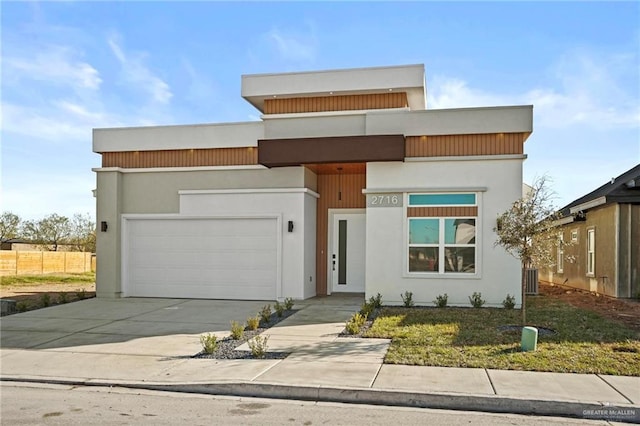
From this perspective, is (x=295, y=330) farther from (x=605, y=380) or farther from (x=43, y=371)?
(x=605, y=380)

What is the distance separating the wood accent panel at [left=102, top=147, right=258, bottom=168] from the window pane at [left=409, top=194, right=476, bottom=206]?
4.80 meters

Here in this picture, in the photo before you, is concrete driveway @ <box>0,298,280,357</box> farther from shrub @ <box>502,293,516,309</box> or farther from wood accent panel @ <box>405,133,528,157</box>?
shrub @ <box>502,293,516,309</box>

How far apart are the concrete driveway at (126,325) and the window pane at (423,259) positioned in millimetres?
4213

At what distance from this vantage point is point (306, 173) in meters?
16.2

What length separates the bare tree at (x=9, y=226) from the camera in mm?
46031

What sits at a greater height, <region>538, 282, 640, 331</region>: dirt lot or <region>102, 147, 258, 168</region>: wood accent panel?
<region>102, 147, 258, 168</region>: wood accent panel

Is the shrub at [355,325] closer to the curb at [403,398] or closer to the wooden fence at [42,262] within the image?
the curb at [403,398]

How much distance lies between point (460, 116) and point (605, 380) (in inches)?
326

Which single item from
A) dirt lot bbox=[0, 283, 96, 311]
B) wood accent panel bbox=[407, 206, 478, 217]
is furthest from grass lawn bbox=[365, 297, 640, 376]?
dirt lot bbox=[0, 283, 96, 311]

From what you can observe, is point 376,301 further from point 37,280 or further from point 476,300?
point 37,280

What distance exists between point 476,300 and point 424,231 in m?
2.15

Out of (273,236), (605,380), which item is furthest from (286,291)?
(605,380)

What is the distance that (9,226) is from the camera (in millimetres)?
46688

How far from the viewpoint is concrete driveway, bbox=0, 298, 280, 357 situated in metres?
10.1
